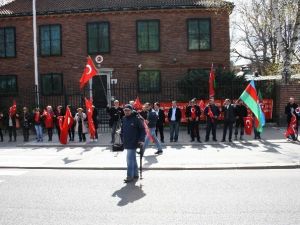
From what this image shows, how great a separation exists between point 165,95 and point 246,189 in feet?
61.6

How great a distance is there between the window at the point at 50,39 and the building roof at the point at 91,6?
1049 mm

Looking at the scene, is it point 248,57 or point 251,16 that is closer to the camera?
point 251,16

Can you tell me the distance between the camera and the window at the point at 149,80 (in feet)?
91.6

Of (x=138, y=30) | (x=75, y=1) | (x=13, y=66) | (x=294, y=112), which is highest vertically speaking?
(x=75, y=1)

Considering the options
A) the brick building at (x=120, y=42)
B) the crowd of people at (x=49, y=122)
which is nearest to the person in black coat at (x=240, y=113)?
the crowd of people at (x=49, y=122)

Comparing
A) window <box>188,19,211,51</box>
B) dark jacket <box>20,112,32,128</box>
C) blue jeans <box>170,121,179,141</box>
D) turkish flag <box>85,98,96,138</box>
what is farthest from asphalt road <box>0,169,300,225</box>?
window <box>188,19,211,51</box>

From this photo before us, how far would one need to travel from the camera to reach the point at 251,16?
111ft

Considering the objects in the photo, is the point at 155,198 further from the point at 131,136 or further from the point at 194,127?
the point at 194,127

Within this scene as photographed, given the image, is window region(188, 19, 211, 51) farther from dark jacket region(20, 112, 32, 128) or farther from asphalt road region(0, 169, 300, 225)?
asphalt road region(0, 169, 300, 225)

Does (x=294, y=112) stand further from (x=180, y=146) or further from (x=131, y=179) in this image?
(x=131, y=179)

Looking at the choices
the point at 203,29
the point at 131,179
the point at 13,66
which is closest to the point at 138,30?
the point at 203,29

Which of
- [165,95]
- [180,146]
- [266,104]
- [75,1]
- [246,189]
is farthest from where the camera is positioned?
[75,1]

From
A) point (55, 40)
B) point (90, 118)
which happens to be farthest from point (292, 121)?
point (55, 40)

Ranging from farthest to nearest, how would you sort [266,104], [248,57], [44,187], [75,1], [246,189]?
[248,57] → [75,1] → [266,104] → [44,187] → [246,189]
